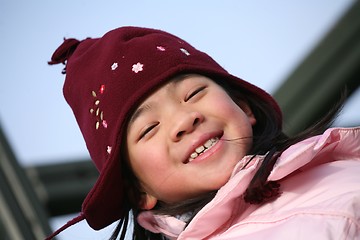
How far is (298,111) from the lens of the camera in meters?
1.91

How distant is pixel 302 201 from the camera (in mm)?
1036

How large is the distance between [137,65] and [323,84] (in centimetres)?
77

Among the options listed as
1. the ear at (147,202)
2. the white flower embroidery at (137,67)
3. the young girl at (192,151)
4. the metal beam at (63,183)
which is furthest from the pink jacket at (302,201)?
the metal beam at (63,183)

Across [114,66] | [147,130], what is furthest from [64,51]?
[147,130]

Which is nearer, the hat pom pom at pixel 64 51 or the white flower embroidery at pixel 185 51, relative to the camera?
the white flower embroidery at pixel 185 51

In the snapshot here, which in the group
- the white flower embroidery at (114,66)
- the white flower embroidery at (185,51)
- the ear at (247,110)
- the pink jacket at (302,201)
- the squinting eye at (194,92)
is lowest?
the pink jacket at (302,201)

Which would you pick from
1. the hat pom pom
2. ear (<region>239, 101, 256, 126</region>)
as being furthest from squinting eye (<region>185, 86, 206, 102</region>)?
the hat pom pom

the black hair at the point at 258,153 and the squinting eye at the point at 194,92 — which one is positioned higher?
the squinting eye at the point at 194,92

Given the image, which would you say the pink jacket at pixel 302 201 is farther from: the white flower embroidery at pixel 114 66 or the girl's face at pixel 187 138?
the white flower embroidery at pixel 114 66

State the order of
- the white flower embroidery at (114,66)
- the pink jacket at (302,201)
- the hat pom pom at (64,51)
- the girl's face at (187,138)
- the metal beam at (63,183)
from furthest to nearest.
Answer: the metal beam at (63,183), the hat pom pom at (64,51), the white flower embroidery at (114,66), the girl's face at (187,138), the pink jacket at (302,201)

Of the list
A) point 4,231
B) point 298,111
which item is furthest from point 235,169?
point 298,111

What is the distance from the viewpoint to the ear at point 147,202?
4.14 feet

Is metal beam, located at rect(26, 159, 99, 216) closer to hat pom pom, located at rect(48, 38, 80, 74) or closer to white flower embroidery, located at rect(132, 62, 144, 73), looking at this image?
hat pom pom, located at rect(48, 38, 80, 74)

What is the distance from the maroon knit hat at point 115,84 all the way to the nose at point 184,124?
76mm
